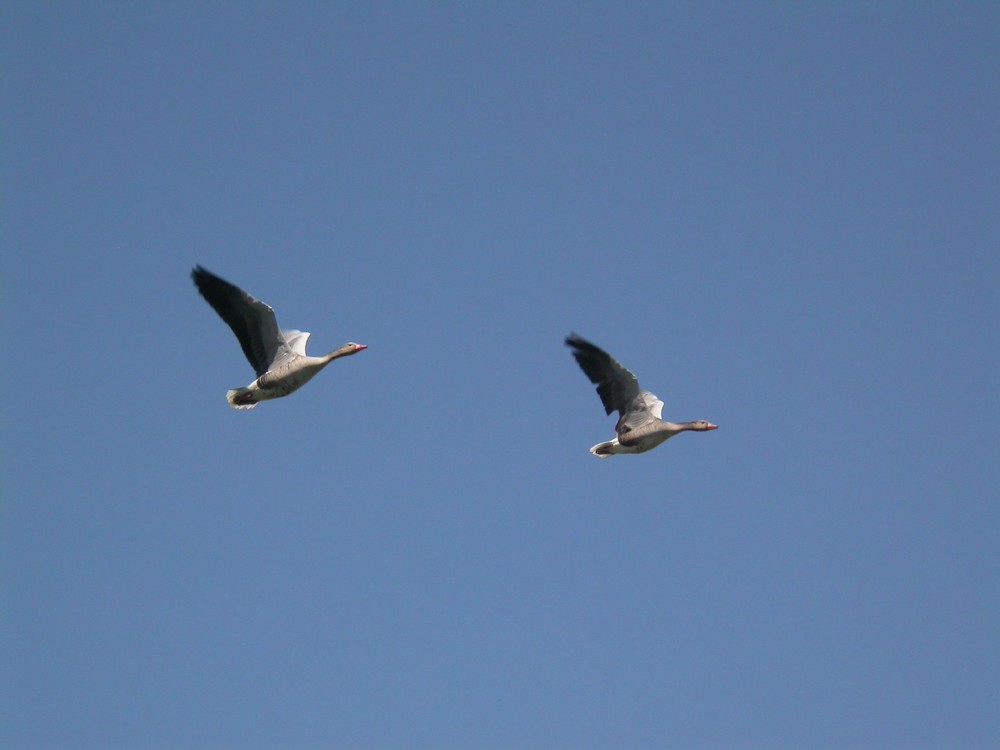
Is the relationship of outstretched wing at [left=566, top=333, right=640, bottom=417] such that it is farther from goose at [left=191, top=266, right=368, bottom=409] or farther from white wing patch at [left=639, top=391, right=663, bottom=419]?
goose at [left=191, top=266, right=368, bottom=409]

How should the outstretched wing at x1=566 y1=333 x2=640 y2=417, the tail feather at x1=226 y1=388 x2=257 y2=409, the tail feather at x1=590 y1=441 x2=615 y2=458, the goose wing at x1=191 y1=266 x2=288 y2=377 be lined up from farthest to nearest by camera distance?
the tail feather at x1=590 y1=441 x2=615 y2=458
the outstretched wing at x1=566 y1=333 x2=640 y2=417
the tail feather at x1=226 y1=388 x2=257 y2=409
the goose wing at x1=191 y1=266 x2=288 y2=377

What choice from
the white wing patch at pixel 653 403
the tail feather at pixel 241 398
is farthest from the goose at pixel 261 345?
the white wing patch at pixel 653 403

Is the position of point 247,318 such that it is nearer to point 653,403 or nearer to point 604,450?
point 604,450

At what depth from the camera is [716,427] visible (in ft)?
89.6

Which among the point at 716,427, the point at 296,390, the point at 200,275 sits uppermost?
the point at 200,275

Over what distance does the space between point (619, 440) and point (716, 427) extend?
6.11 ft

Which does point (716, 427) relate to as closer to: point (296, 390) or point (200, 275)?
point (296, 390)

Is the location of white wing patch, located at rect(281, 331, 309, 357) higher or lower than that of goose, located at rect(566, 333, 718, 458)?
higher

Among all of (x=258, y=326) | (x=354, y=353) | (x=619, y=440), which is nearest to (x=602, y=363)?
(x=619, y=440)

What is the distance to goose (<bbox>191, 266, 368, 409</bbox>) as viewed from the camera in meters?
25.1

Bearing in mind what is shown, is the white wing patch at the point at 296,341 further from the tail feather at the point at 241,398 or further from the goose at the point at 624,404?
the goose at the point at 624,404

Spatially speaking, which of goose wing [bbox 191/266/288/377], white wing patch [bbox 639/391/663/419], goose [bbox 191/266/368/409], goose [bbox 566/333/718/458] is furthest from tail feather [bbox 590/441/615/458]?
goose wing [bbox 191/266/288/377]

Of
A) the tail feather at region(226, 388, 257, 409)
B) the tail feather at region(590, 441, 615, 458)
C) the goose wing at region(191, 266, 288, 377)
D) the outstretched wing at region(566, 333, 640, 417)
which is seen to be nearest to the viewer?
the goose wing at region(191, 266, 288, 377)

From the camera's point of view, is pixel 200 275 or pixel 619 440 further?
pixel 619 440
